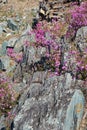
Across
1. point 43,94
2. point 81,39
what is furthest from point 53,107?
point 81,39

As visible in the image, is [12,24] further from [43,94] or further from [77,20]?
[43,94]

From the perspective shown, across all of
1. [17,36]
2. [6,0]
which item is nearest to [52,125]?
[17,36]

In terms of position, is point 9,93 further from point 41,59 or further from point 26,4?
point 26,4

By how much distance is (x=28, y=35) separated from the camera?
95.2 feet

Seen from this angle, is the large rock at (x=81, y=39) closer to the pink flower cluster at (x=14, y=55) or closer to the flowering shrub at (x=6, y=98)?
the flowering shrub at (x=6, y=98)

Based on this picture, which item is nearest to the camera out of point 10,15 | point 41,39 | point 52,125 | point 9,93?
point 52,125

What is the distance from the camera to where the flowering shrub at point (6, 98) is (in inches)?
853

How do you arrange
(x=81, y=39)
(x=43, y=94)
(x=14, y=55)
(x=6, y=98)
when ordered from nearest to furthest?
→ (x=43, y=94)
(x=6, y=98)
(x=81, y=39)
(x=14, y=55)

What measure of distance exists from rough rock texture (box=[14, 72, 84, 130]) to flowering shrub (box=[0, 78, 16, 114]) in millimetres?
2679

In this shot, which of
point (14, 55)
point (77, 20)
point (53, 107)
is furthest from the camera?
point (14, 55)

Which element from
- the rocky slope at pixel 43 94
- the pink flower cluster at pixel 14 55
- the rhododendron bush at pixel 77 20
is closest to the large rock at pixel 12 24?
the pink flower cluster at pixel 14 55

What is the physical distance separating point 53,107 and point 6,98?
5294mm

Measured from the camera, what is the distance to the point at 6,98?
72.0 ft

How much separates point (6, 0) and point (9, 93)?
1876cm
